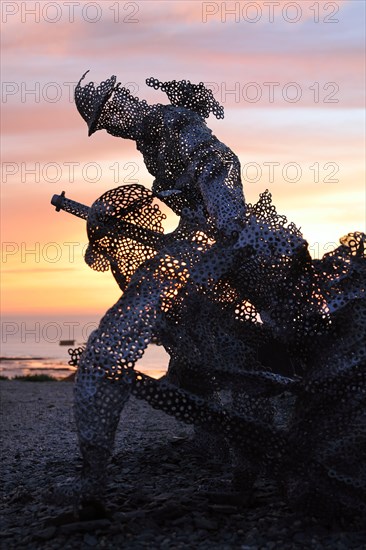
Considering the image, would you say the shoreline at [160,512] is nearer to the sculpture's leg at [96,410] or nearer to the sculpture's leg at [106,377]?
the sculpture's leg at [106,377]

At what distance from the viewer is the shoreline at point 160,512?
573 centimetres

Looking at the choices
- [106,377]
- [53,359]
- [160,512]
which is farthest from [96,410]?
[53,359]

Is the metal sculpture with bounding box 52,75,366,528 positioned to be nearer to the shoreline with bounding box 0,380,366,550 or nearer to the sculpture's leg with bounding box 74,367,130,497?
the sculpture's leg with bounding box 74,367,130,497

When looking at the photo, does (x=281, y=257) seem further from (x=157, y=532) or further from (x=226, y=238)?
(x=157, y=532)

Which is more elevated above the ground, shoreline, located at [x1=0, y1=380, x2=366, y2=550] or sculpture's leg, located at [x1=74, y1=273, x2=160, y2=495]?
sculpture's leg, located at [x1=74, y1=273, x2=160, y2=495]

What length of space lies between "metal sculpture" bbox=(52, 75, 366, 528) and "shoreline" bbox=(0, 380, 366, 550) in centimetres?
28

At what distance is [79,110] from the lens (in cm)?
780

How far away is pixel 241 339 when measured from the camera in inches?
264

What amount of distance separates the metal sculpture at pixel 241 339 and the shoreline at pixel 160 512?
281 mm

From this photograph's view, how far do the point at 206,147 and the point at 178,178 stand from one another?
19.0 inches

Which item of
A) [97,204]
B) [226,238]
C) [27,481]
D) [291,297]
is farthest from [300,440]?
[27,481]

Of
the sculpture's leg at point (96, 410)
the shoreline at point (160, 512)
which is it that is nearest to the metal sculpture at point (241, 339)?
the sculpture's leg at point (96, 410)

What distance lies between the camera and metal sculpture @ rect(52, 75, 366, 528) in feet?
18.9

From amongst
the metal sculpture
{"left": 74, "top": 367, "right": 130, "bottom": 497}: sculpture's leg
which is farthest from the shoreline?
{"left": 74, "top": 367, "right": 130, "bottom": 497}: sculpture's leg
